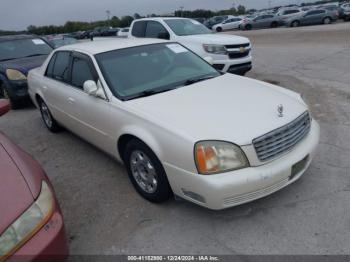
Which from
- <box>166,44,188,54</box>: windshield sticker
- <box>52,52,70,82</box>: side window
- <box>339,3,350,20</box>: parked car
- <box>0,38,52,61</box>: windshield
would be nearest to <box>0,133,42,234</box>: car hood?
<box>52,52,70,82</box>: side window

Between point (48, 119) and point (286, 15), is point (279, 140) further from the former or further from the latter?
point (286, 15)

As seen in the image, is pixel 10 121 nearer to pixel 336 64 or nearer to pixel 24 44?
pixel 24 44

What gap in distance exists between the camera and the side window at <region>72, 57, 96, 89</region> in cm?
381

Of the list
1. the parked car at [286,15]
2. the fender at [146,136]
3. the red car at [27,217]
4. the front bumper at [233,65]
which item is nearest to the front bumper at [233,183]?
the fender at [146,136]

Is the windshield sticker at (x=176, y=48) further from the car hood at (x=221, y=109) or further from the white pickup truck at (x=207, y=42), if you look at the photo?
the white pickup truck at (x=207, y=42)

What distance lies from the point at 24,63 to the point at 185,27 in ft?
13.7

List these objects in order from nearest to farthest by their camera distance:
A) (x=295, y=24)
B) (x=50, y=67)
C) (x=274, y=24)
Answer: (x=50, y=67) < (x=295, y=24) < (x=274, y=24)

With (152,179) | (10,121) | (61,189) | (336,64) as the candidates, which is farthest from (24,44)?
(336,64)

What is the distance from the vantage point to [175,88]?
3508mm

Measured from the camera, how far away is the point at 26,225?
1.93 m

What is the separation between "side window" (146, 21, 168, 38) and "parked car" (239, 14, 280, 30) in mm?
26770

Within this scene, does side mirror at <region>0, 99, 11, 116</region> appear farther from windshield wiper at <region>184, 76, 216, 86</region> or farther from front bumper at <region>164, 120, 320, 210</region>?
windshield wiper at <region>184, 76, 216, 86</region>

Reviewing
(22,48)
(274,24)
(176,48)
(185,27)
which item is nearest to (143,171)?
(176,48)

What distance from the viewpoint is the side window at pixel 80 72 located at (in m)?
3.81
